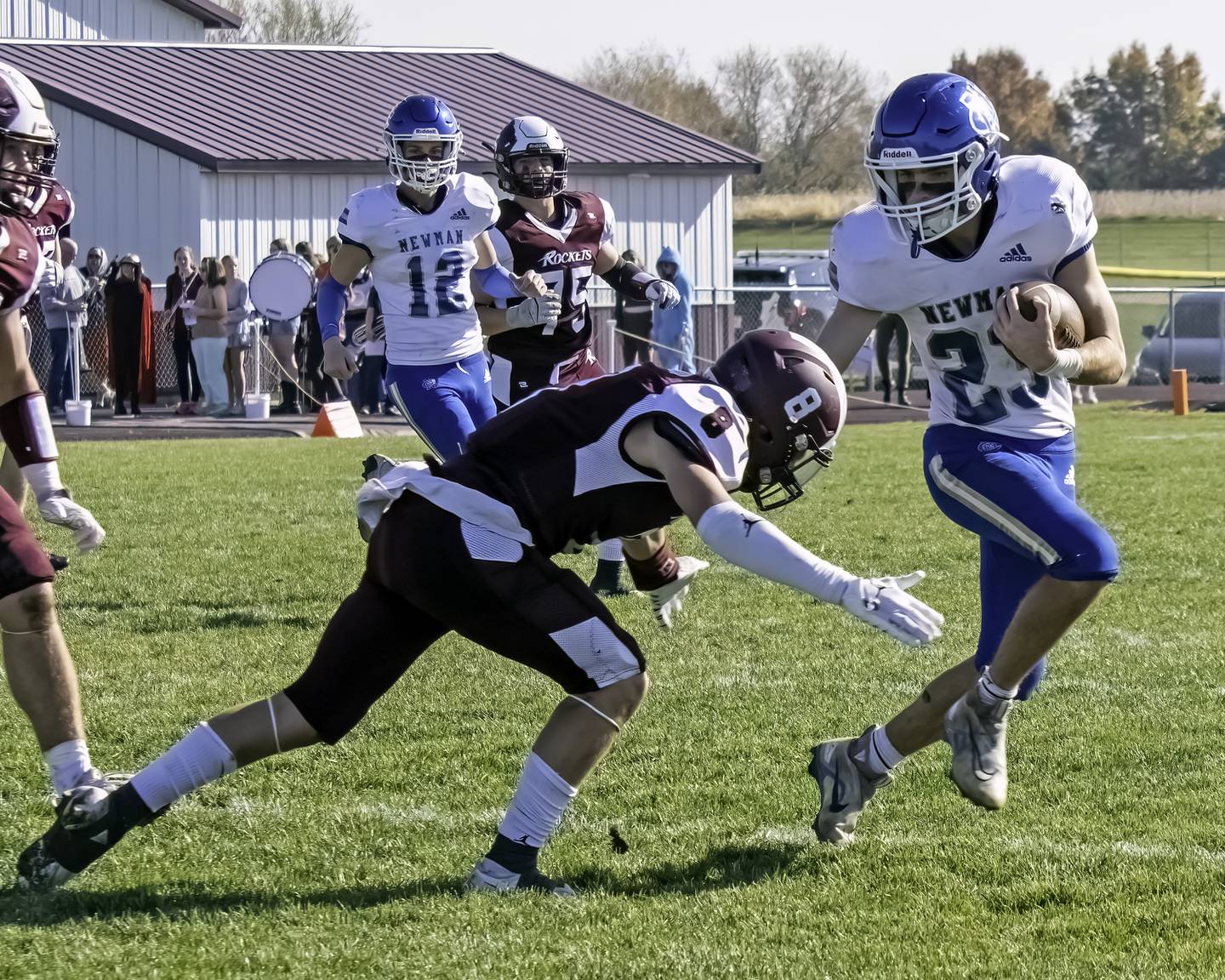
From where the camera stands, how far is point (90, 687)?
5965 mm

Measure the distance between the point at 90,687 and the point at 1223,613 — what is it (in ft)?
14.1

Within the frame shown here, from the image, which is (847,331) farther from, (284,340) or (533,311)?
(284,340)

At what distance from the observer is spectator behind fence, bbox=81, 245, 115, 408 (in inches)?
747

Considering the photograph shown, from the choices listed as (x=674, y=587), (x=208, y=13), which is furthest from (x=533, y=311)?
(x=208, y=13)

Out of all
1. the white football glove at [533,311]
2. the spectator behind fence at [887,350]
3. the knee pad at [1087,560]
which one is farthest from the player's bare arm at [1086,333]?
the spectator behind fence at [887,350]

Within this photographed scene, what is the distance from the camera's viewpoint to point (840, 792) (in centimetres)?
420

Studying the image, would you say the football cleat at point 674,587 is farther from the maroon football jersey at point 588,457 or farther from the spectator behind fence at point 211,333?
the spectator behind fence at point 211,333

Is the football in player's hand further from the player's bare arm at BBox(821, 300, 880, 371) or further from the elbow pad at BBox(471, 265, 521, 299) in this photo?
the elbow pad at BBox(471, 265, 521, 299)

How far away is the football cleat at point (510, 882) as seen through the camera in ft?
12.5

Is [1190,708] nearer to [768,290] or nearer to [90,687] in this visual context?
[90,687]

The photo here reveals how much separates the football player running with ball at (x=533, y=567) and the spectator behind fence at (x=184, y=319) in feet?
48.2

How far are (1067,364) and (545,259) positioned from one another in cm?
408

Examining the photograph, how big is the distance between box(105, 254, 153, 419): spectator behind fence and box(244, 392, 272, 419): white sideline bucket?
1.17 metres

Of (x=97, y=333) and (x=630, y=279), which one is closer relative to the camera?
(x=630, y=279)
